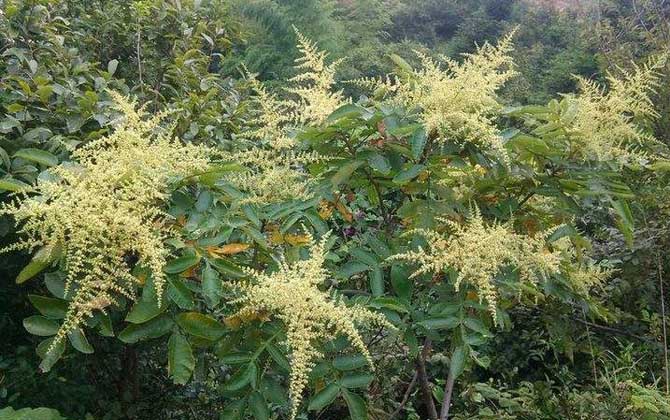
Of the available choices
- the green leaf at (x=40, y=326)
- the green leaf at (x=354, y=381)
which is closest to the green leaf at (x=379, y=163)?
the green leaf at (x=354, y=381)

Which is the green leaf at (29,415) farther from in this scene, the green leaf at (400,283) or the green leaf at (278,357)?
the green leaf at (400,283)

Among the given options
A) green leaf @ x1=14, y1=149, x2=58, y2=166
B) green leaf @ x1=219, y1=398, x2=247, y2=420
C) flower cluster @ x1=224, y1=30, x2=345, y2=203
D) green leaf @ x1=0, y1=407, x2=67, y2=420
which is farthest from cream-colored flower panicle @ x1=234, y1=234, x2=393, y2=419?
green leaf @ x1=0, y1=407, x2=67, y2=420

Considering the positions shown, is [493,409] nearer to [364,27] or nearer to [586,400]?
[586,400]

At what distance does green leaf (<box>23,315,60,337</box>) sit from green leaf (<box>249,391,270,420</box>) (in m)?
0.55

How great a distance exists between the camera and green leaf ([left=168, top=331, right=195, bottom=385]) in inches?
70.1

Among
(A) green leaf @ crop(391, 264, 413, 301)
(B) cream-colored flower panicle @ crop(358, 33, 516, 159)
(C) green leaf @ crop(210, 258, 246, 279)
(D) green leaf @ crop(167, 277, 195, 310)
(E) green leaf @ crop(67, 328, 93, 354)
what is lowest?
(E) green leaf @ crop(67, 328, 93, 354)

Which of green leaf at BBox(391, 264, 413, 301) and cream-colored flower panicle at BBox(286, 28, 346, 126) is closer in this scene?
green leaf at BBox(391, 264, 413, 301)

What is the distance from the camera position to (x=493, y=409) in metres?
3.36

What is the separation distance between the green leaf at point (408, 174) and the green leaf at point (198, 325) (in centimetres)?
66

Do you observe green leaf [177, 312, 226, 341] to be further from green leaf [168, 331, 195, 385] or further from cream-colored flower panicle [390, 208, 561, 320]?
cream-colored flower panicle [390, 208, 561, 320]

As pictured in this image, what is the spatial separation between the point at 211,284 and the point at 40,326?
18.2 inches

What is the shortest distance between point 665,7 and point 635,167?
5915 millimetres

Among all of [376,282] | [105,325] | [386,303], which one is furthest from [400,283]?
[105,325]

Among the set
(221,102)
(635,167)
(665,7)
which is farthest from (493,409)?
(665,7)
